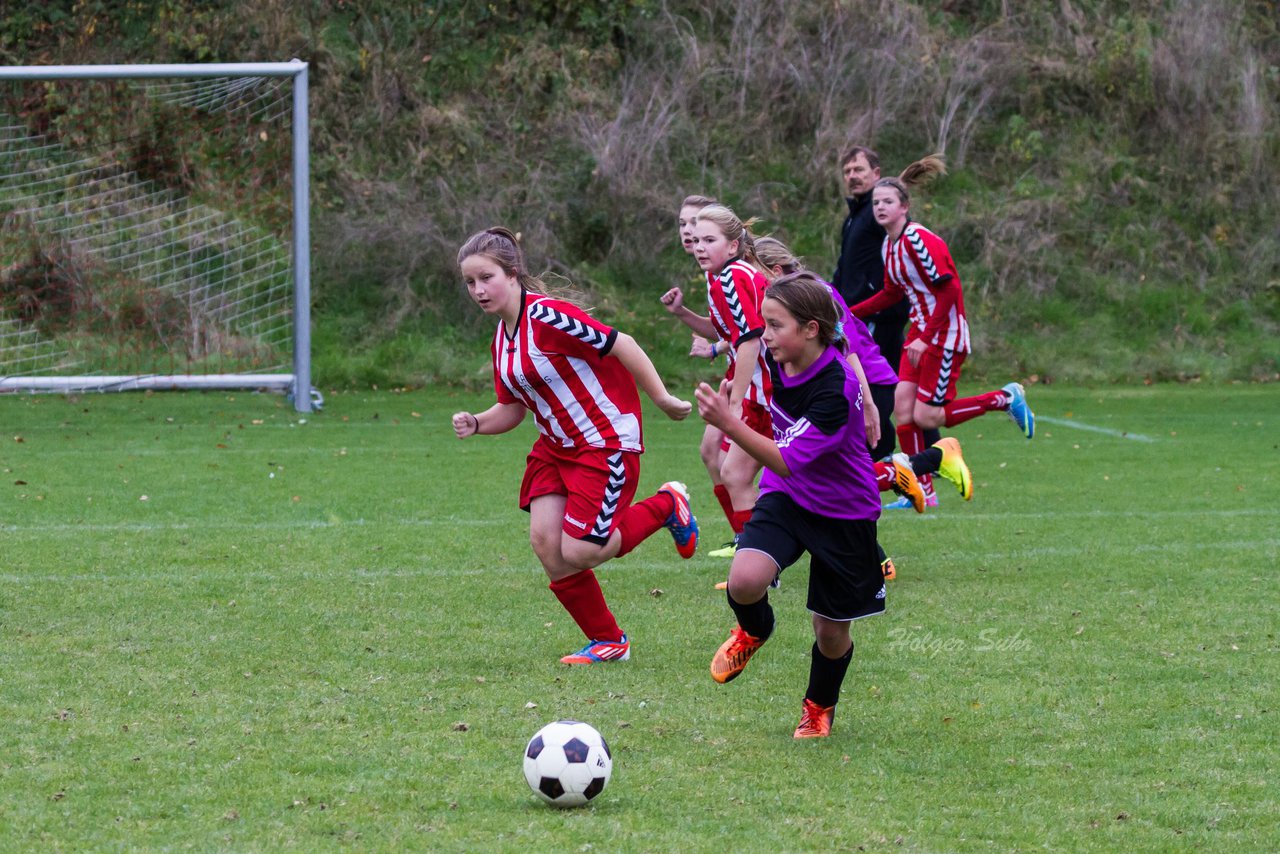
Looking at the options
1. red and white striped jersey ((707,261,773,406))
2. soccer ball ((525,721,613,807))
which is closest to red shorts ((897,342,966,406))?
red and white striped jersey ((707,261,773,406))

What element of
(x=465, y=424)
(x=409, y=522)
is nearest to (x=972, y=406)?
(x=409, y=522)

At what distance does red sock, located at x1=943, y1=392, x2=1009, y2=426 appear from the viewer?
8.69m

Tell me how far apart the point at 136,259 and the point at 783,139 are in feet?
27.9

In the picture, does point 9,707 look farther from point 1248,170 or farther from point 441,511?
point 1248,170

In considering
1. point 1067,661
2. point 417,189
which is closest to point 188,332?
point 417,189

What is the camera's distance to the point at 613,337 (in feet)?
16.9

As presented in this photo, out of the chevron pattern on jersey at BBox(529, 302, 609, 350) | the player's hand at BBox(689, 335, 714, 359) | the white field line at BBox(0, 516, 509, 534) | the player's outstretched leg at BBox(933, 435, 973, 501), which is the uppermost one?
the chevron pattern on jersey at BBox(529, 302, 609, 350)

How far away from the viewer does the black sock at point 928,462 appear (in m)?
7.56

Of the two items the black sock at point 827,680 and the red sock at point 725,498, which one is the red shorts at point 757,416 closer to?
the red sock at point 725,498

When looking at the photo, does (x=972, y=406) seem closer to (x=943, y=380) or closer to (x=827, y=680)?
(x=943, y=380)

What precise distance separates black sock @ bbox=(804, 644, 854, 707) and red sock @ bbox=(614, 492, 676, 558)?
1.19 m

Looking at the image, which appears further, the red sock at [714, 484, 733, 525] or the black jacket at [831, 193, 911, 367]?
the black jacket at [831, 193, 911, 367]

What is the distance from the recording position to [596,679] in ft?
16.0

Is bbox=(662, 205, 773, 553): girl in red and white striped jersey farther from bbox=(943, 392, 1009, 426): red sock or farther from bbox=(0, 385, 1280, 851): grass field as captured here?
bbox=(943, 392, 1009, 426): red sock
